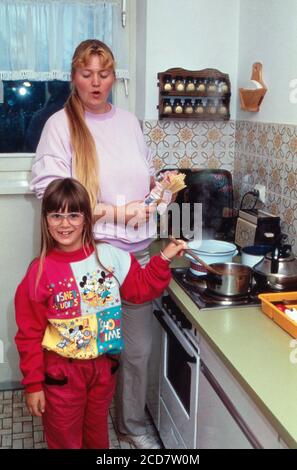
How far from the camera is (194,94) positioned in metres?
2.42

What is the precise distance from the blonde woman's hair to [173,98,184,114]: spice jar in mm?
674

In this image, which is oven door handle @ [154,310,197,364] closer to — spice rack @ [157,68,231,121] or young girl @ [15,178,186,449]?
young girl @ [15,178,186,449]

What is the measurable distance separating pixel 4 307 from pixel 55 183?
117cm

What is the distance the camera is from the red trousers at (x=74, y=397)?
1630 mm

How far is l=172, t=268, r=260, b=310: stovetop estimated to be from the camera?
168cm

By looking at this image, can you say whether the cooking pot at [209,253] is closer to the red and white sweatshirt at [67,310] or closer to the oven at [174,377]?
the oven at [174,377]

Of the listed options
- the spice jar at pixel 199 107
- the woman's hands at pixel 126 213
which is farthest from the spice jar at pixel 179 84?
the woman's hands at pixel 126 213

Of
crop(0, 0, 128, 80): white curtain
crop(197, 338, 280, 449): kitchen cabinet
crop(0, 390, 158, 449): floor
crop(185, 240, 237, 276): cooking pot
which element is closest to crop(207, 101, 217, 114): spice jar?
crop(0, 0, 128, 80): white curtain

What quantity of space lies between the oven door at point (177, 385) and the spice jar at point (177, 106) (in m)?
0.95

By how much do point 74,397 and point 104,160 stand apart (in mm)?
788

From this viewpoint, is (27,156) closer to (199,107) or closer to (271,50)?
(199,107)

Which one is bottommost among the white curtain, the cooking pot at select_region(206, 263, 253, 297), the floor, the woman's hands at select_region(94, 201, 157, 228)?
the floor

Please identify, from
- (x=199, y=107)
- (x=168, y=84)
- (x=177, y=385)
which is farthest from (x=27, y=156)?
(x=177, y=385)
